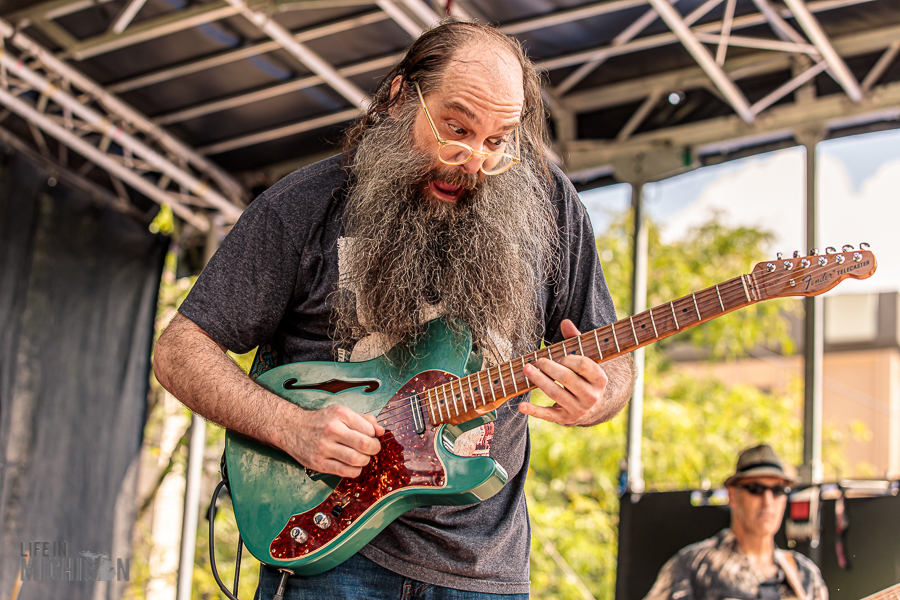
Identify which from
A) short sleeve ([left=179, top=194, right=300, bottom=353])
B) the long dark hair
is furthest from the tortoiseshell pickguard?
the long dark hair

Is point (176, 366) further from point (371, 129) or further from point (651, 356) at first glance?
point (651, 356)

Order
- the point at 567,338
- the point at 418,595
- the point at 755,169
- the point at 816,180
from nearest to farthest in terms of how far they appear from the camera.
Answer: the point at 418,595 < the point at 567,338 < the point at 816,180 < the point at 755,169

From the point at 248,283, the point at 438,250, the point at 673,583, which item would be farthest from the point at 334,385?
the point at 673,583

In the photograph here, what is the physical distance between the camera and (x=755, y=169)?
461 inches

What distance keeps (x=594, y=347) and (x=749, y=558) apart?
3.59m

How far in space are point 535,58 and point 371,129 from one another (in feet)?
12.7

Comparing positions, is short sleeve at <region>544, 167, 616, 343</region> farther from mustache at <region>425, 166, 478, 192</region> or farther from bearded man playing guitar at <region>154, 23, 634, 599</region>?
mustache at <region>425, 166, 478, 192</region>

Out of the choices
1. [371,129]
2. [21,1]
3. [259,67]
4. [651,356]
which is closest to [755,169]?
[651,356]

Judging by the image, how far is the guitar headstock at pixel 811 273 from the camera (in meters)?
1.77

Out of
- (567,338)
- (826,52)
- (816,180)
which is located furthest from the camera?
(816,180)

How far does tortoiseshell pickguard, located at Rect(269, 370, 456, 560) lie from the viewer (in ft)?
5.72

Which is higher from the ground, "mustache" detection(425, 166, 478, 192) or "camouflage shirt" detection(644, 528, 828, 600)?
"mustache" detection(425, 166, 478, 192)
